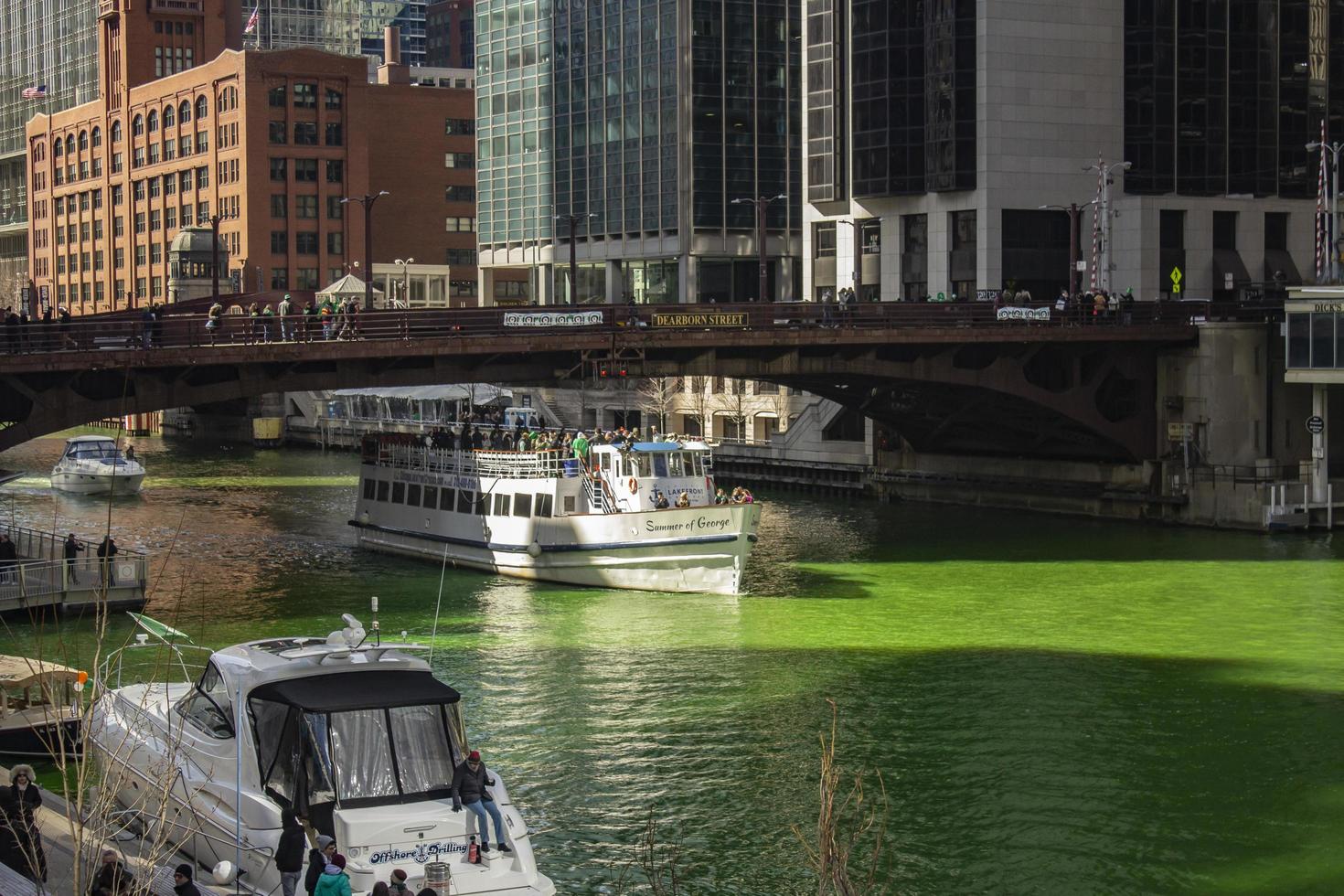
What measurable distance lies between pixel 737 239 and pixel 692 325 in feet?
211

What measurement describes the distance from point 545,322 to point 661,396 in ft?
161

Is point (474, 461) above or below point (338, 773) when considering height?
above

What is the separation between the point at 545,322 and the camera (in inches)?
2425

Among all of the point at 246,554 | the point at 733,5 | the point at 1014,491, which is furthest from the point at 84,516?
the point at 733,5

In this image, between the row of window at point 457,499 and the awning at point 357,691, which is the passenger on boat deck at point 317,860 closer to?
the awning at point 357,691

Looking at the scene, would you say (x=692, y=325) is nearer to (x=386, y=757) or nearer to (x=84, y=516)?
(x=84, y=516)

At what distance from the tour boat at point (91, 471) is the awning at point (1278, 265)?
62681 millimetres

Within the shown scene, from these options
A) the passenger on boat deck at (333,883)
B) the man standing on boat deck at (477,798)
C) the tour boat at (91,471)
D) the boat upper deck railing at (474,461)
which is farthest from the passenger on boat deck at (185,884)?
the tour boat at (91,471)

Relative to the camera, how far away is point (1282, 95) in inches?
3974

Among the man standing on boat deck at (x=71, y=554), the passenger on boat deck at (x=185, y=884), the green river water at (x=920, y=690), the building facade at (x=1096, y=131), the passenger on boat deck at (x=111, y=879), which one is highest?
the building facade at (x=1096, y=131)

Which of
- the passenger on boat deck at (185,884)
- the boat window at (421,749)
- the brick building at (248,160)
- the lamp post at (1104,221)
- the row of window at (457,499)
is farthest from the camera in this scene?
the brick building at (248,160)

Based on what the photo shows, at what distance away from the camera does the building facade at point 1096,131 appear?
9838 centimetres

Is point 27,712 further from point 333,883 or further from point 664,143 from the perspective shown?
point 664,143

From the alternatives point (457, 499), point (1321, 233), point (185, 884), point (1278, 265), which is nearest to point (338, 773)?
point (185, 884)
